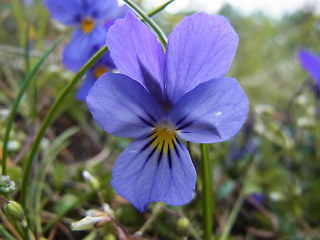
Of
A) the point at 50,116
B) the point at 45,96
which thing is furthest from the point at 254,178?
the point at 45,96

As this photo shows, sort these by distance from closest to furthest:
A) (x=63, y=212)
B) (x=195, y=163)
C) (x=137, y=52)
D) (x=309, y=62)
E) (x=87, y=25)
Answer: (x=137, y=52) → (x=63, y=212) → (x=195, y=163) → (x=87, y=25) → (x=309, y=62)

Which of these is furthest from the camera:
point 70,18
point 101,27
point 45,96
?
point 45,96

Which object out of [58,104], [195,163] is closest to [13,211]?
[58,104]

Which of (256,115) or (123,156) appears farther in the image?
(256,115)

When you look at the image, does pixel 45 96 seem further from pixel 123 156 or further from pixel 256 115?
pixel 123 156

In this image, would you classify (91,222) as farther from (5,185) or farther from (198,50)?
(198,50)

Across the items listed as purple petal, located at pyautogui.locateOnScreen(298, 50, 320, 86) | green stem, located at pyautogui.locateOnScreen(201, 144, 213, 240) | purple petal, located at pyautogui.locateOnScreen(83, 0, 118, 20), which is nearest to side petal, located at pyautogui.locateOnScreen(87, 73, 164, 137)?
green stem, located at pyautogui.locateOnScreen(201, 144, 213, 240)
